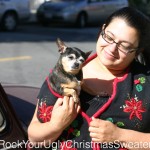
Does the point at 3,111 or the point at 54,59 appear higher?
the point at 3,111

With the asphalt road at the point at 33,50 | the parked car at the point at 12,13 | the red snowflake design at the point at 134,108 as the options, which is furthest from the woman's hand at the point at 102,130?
the parked car at the point at 12,13

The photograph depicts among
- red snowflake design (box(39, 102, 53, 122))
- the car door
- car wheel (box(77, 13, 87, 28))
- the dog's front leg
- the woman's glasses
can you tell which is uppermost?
the woman's glasses

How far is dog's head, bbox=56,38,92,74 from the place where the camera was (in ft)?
6.39

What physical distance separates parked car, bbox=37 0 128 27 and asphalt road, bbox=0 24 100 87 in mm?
398

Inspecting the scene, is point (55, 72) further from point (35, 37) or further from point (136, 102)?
point (35, 37)

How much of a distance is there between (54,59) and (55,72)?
26.4 ft

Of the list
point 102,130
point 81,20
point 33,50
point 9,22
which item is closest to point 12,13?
point 9,22

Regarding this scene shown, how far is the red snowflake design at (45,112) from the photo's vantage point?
199 cm

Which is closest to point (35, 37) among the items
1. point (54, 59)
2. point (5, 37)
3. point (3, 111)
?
point (5, 37)

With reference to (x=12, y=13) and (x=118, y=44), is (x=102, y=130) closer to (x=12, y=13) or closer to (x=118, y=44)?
(x=118, y=44)

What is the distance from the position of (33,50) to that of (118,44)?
9486mm

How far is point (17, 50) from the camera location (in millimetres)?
11367

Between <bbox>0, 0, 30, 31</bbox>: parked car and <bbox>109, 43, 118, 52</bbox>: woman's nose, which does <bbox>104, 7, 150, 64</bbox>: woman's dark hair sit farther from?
<bbox>0, 0, 30, 31</bbox>: parked car

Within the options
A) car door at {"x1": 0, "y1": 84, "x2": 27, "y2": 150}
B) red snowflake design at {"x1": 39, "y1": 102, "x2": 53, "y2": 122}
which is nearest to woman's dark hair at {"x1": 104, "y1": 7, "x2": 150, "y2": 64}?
red snowflake design at {"x1": 39, "y1": 102, "x2": 53, "y2": 122}
